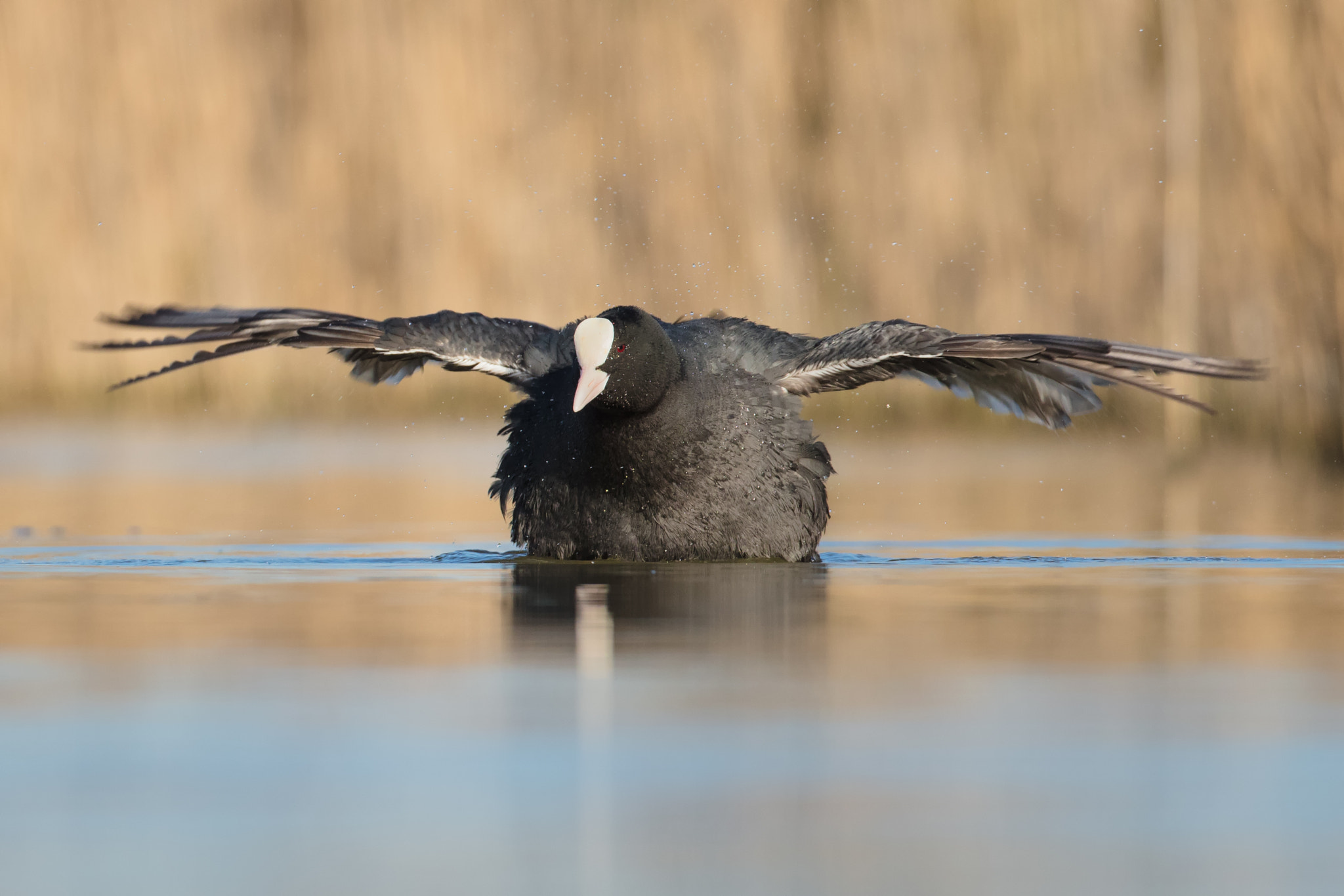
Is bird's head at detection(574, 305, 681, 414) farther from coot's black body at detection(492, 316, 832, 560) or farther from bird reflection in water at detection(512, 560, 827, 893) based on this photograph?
bird reflection in water at detection(512, 560, 827, 893)

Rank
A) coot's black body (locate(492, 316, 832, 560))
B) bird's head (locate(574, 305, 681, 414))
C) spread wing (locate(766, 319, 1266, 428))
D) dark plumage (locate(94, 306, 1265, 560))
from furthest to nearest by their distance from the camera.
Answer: coot's black body (locate(492, 316, 832, 560)) → dark plumage (locate(94, 306, 1265, 560)) → bird's head (locate(574, 305, 681, 414)) → spread wing (locate(766, 319, 1266, 428))

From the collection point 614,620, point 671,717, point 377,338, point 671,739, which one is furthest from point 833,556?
point 671,739

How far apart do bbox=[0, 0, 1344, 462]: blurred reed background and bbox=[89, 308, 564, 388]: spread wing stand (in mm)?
4166

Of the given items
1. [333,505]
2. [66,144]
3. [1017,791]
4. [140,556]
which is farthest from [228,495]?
[1017,791]

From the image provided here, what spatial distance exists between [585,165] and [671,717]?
327 inches

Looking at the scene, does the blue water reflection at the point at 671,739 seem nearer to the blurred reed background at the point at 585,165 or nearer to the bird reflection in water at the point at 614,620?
the bird reflection in water at the point at 614,620

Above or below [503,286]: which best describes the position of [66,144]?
above

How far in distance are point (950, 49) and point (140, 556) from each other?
22.4 feet

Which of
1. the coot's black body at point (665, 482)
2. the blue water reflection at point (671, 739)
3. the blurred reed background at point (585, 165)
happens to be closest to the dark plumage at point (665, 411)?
the coot's black body at point (665, 482)

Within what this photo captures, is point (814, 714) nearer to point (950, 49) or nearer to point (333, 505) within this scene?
point (333, 505)

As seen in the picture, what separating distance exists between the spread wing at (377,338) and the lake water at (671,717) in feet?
2.17

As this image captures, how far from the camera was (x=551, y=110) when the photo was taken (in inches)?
459

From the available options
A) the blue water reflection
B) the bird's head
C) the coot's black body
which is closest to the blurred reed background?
the coot's black body

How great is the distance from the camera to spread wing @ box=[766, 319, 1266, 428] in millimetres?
5980
